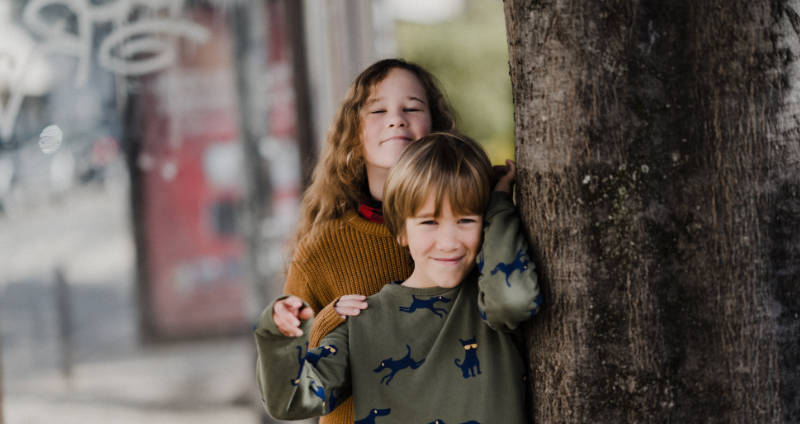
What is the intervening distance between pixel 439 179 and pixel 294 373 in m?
0.50

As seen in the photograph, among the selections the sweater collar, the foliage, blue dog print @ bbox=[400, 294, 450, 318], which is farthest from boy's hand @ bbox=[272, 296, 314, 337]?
the foliage

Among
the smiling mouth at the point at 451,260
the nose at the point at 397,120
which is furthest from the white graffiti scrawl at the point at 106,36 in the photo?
the smiling mouth at the point at 451,260

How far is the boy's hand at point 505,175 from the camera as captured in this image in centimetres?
177

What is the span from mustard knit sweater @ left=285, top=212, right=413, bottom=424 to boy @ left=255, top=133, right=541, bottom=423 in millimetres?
308

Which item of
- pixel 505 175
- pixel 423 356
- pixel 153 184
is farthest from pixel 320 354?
pixel 153 184

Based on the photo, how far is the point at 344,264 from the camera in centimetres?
217

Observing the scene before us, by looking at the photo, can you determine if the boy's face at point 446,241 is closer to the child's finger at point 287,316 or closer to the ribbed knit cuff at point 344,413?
the child's finger at point 287,316

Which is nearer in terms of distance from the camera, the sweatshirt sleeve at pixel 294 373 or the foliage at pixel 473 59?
the sweatshirt sleeve at pixel 294 373

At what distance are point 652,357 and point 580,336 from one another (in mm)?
135

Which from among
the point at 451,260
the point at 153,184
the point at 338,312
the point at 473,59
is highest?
the point at 473,59

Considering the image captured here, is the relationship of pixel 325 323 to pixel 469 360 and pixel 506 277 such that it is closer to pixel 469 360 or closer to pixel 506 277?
pixel 469 360

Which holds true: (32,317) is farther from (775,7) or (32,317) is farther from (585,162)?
(775,7)

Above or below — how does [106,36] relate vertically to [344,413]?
above

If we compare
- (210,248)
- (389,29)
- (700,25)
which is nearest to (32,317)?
(210,248)
